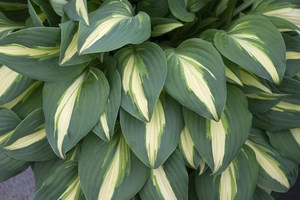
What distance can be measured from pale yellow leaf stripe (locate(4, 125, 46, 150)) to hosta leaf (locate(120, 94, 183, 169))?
0.53ft

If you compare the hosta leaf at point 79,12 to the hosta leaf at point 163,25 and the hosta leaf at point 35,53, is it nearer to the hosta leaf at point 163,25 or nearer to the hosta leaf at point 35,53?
the hosta leaf at point 35,53

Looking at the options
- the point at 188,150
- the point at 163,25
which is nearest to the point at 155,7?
the point at 163,25

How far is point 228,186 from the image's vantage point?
26.5 inches

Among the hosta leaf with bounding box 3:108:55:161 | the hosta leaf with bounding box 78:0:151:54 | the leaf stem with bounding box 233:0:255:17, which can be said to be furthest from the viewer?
the leaf stem with bounding box 233:0:255:17

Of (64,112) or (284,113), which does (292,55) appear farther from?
(64,112)

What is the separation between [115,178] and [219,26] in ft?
1.30

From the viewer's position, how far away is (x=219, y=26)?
80 cm

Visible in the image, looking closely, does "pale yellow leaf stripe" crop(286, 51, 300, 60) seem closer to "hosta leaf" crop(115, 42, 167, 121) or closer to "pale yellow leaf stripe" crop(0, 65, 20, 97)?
"hosta leaf" crop(115, 42, 167, 121)

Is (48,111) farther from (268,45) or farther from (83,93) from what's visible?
(268,45)

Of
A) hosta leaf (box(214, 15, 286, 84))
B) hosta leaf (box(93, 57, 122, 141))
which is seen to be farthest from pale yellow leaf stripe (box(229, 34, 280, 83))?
hosta leaf (box(93, 57, 122, 141))

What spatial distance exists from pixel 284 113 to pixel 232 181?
157 mm

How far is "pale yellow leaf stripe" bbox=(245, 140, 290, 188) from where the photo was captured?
0.71m

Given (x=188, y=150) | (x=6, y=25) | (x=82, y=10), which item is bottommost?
(x=188, y=150)

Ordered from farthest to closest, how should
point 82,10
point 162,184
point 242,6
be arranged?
point 242,6, point 162,184, point 82,10
